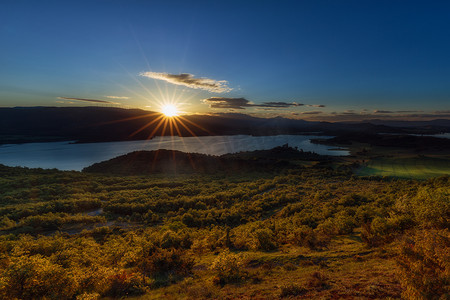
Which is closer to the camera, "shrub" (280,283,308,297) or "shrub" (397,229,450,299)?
"shrub" (397,229,450,299)

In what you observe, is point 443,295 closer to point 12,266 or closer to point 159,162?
point 12,266

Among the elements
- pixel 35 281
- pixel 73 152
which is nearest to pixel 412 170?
pixel 35 281

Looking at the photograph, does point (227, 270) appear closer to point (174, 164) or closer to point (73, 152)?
point (174, 164)

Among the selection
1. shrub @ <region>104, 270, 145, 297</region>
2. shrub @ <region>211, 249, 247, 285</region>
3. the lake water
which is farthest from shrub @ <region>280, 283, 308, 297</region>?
the lake water

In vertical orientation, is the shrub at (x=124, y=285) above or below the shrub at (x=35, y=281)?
below

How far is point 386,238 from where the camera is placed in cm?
831

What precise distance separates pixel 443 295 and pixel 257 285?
14.4 ft

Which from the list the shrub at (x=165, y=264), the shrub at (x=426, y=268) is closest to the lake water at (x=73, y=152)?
the shrub at (x=165, y=264)

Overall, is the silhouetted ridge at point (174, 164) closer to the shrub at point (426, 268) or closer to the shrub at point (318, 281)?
the shrub at point (318, 281)

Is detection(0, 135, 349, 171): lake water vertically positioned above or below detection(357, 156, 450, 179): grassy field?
below

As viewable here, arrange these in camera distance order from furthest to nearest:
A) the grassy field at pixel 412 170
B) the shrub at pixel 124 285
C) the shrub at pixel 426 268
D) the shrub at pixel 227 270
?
the grassy field at pixel 412 170, the shrub at pixel 227 270, the shrub at pixel 124 285, the shrub at pixel 426 268

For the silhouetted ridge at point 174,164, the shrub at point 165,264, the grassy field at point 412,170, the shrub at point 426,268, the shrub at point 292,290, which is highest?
the shrub at point 426,268

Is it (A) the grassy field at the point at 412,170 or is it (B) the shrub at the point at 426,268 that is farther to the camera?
(A) the grassy field at the point at 412,170

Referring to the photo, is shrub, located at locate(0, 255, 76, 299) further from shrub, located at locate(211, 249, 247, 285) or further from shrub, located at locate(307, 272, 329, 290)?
shrub, located at locate(307, 272, 329, 290)
